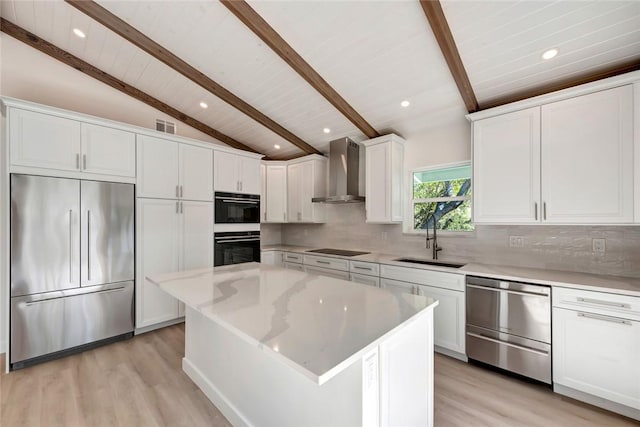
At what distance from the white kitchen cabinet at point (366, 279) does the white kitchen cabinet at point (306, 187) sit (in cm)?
136

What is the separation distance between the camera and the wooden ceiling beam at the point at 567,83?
2.05 meters

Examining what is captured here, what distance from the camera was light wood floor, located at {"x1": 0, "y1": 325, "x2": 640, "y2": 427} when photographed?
5.71 feet

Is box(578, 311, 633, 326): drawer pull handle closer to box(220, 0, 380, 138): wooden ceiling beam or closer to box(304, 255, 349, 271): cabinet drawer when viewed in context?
box(304, 255, 349, 271): cabinet drawer

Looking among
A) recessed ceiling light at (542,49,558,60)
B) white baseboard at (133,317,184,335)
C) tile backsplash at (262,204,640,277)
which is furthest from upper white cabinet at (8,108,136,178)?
recessed ceiling light at (542,49,558,60)

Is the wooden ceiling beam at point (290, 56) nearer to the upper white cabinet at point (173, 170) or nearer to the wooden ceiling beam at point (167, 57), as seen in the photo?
the wooden ceiling beam at point (167, 57)

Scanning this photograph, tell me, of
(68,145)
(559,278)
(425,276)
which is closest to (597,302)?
(559,278)

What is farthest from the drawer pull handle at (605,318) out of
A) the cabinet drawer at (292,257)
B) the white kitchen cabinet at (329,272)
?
the cabinet drawer at (292,257)

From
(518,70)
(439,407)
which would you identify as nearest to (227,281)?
(439,407)

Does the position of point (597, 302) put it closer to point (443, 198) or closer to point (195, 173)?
point (443, 198)

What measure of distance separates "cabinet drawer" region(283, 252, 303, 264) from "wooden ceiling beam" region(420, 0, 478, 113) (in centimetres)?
288

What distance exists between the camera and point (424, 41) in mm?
2188

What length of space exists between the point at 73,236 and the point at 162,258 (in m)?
0.85

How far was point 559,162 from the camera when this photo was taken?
2.20 meters

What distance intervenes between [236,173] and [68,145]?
179 centimetres
